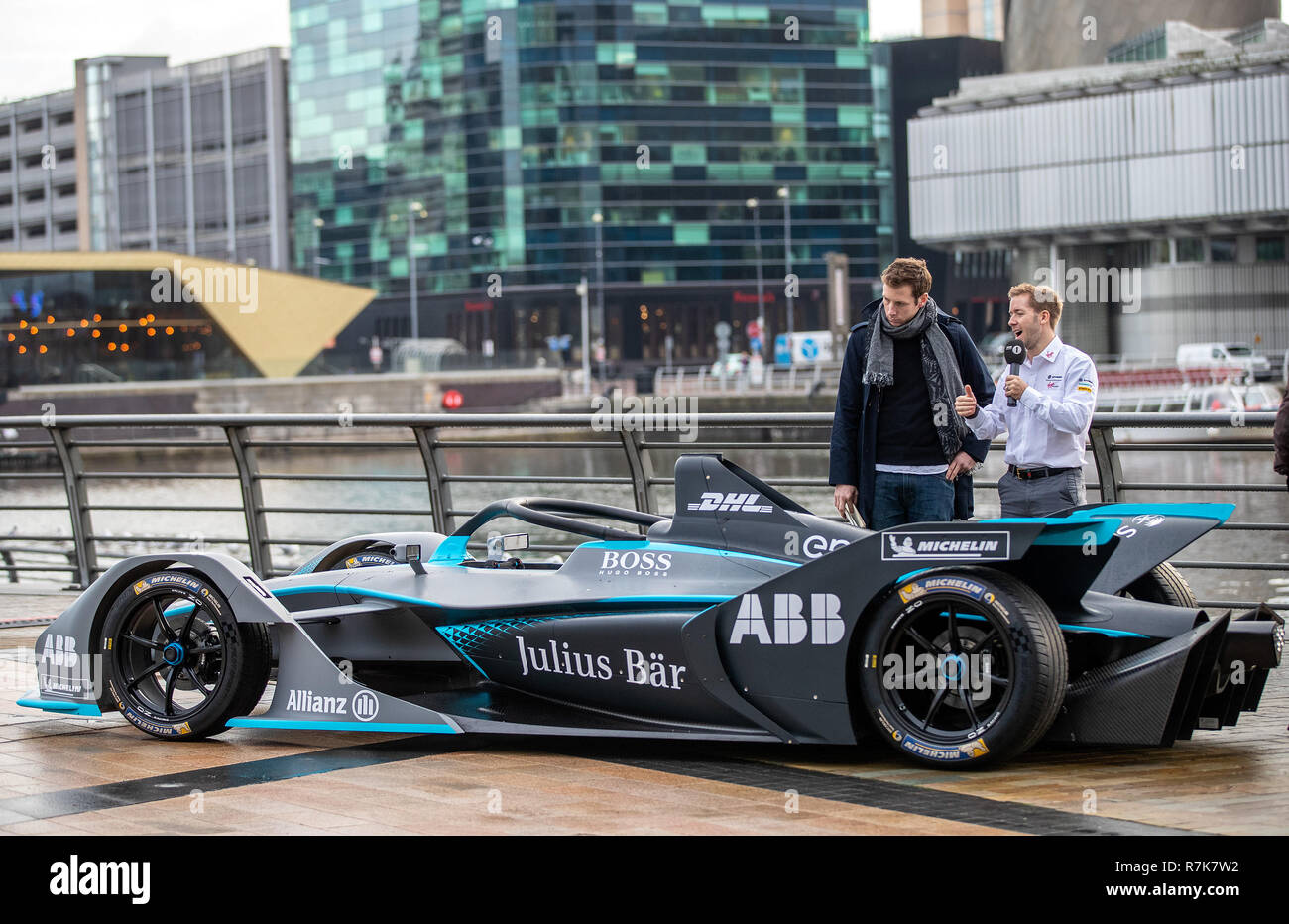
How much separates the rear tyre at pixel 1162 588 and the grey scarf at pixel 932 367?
3.00ft

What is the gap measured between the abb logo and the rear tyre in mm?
1486

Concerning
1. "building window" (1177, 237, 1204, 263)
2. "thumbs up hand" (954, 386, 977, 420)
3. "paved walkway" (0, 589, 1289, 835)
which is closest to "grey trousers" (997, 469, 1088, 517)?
"thumbs up hand" (954, 386, 977, 420)

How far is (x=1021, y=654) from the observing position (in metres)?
5.03

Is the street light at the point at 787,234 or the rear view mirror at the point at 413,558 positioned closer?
the rear view mirror at the point at 413,558

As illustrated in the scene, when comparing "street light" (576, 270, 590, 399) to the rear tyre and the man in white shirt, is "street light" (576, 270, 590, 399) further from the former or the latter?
the rear tyre

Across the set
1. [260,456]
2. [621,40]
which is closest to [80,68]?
[621,40]

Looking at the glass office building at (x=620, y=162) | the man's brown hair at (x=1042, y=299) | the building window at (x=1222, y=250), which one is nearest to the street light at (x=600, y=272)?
the glass office building at (x=620, y=162)

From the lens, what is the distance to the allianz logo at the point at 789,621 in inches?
213

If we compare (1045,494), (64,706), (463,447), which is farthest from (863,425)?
(64,706)

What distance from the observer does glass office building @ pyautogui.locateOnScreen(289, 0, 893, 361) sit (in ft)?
337
